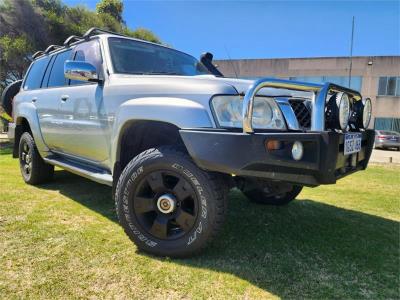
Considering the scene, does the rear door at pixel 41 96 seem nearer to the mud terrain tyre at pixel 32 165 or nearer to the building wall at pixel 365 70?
the mud terrain tyre at pixel 32 165

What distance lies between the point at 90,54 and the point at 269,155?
2.44 m

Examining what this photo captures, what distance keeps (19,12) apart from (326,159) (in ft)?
47.0

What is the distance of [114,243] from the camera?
305 cm

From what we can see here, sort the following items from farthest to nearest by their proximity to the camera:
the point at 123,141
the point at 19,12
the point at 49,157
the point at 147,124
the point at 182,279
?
the point at 19,12, the point at 49,157, the point at 123,141, the point at 147,124, the point at 182,279

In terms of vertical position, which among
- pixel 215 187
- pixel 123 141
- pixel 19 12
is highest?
pixel 19 12

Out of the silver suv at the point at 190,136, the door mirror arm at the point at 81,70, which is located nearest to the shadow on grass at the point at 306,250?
the silver suv at the point at 190,136

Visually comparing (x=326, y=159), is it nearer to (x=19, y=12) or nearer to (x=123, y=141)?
(x=123, y=141)

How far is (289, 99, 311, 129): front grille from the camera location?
261cm

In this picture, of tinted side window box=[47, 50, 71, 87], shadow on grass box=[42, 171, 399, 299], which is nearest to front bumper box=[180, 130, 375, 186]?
shadow on grass box=[42, 171, 399, 299]

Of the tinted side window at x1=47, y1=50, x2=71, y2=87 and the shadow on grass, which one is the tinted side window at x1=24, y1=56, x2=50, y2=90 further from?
the shadow on grass

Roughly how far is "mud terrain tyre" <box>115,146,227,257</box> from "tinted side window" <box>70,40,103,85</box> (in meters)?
1.23

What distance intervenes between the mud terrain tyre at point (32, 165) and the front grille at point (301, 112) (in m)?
3.86

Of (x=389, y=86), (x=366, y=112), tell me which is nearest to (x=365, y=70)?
(x=389, y=86)

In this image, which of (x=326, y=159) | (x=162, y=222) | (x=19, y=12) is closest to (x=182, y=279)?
(x=162, y=222)
